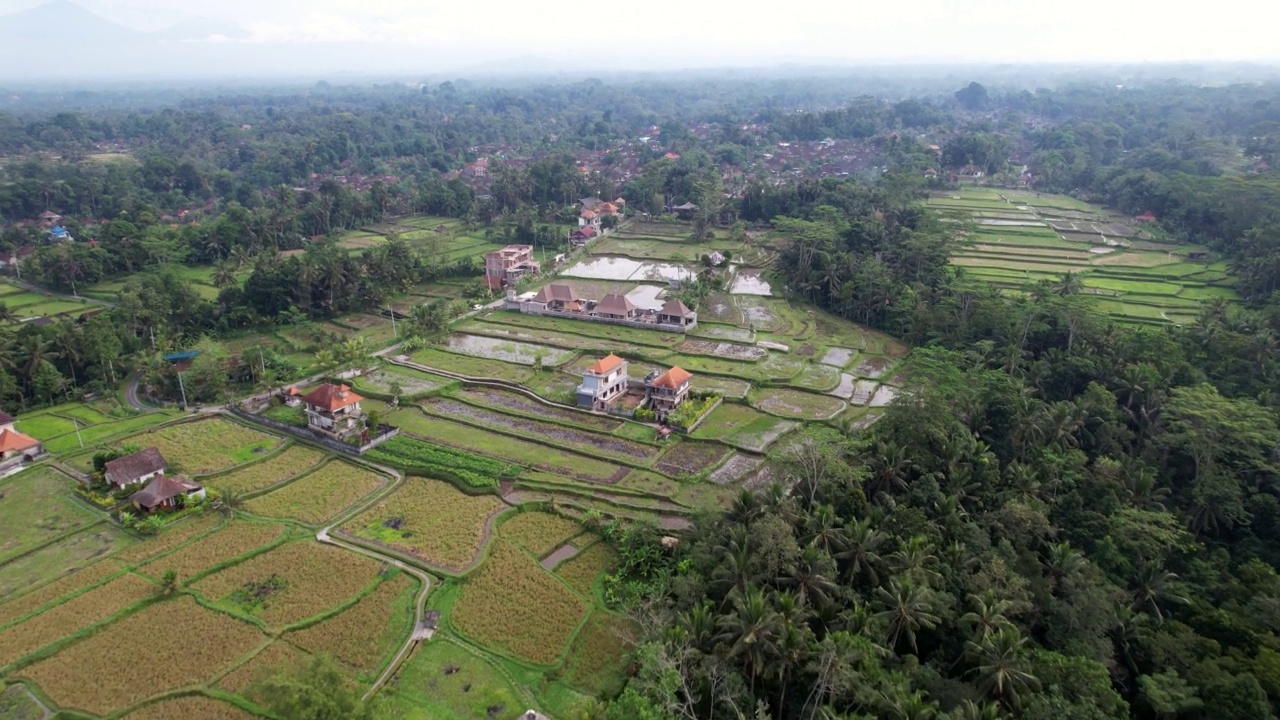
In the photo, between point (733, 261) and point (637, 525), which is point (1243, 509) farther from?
point (733, 261)

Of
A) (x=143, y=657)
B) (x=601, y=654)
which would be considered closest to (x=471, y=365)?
(x=143, y=657)

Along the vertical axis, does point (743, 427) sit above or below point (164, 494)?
below

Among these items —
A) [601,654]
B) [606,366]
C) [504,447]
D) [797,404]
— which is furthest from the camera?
[797,404]

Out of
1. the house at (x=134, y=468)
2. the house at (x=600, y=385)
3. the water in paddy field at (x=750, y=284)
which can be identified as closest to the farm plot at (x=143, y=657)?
Answer: the house at (x=134, y=468)

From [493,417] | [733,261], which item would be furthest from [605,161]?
[493,417]

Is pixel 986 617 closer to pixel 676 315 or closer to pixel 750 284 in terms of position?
pixel 676 315

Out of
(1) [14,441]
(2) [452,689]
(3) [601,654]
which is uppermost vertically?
(1) [14,441]

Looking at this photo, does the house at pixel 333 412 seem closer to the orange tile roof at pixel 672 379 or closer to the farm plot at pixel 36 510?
the farm plot at pixel 36 510

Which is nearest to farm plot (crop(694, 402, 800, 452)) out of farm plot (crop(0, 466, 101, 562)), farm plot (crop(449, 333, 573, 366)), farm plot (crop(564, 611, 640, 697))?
farm plot (crop(449, 333, 573, 366))
